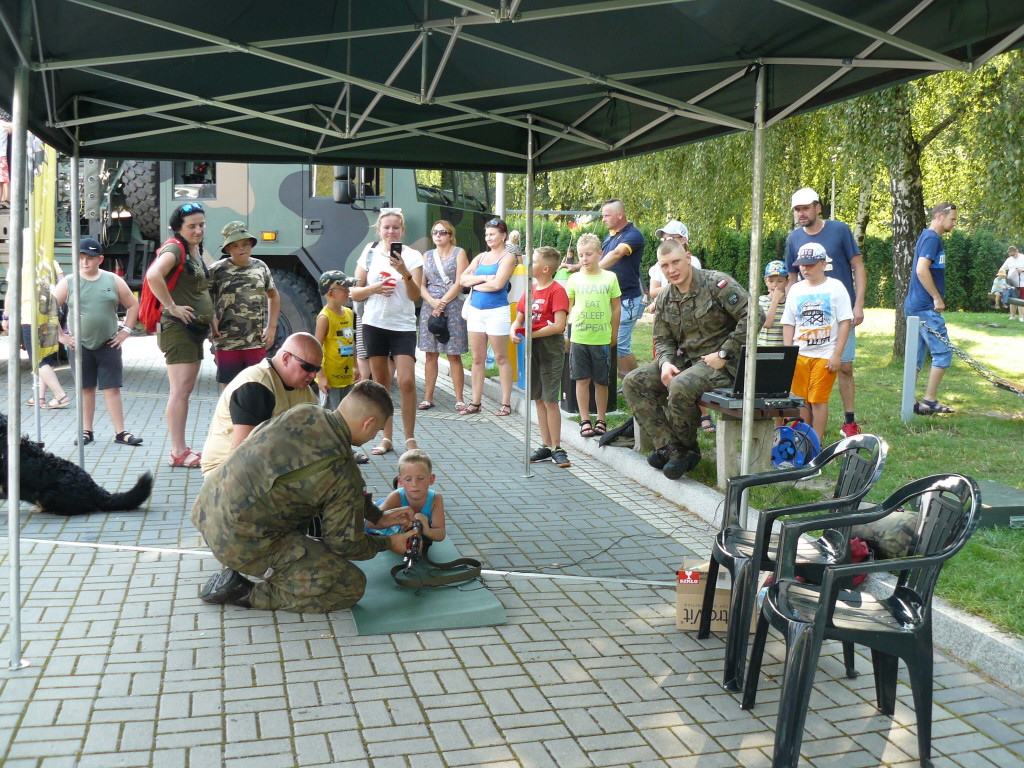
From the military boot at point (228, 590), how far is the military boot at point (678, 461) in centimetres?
341

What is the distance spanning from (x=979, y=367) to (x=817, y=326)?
190cm

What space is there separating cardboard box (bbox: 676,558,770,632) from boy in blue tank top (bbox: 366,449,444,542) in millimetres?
1435

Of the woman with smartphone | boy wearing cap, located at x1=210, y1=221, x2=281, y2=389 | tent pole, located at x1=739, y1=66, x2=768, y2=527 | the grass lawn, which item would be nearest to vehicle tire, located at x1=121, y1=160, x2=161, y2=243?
the grass lawn

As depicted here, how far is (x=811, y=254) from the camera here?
24.4ft

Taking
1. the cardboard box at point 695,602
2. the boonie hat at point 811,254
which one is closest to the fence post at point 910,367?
the boonie hat at point 811,254

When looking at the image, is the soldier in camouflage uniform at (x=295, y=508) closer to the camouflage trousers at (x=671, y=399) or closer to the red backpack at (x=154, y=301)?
the camouflage trousers at (x=671, y=399)

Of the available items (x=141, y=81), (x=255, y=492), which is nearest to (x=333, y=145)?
(x=141, y=81)

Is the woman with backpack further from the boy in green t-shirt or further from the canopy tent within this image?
the boy in green t-shirt

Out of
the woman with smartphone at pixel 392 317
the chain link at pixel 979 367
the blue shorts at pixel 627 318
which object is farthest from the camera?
the blue shorts at pixel 627 318

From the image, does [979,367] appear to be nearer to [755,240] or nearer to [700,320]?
[700,320]

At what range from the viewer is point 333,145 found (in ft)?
23.4

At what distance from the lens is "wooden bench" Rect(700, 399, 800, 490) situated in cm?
634

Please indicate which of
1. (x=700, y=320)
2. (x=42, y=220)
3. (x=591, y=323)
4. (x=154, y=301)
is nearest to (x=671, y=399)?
(x=700, y=320)

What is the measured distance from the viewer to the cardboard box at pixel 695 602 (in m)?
4.41
